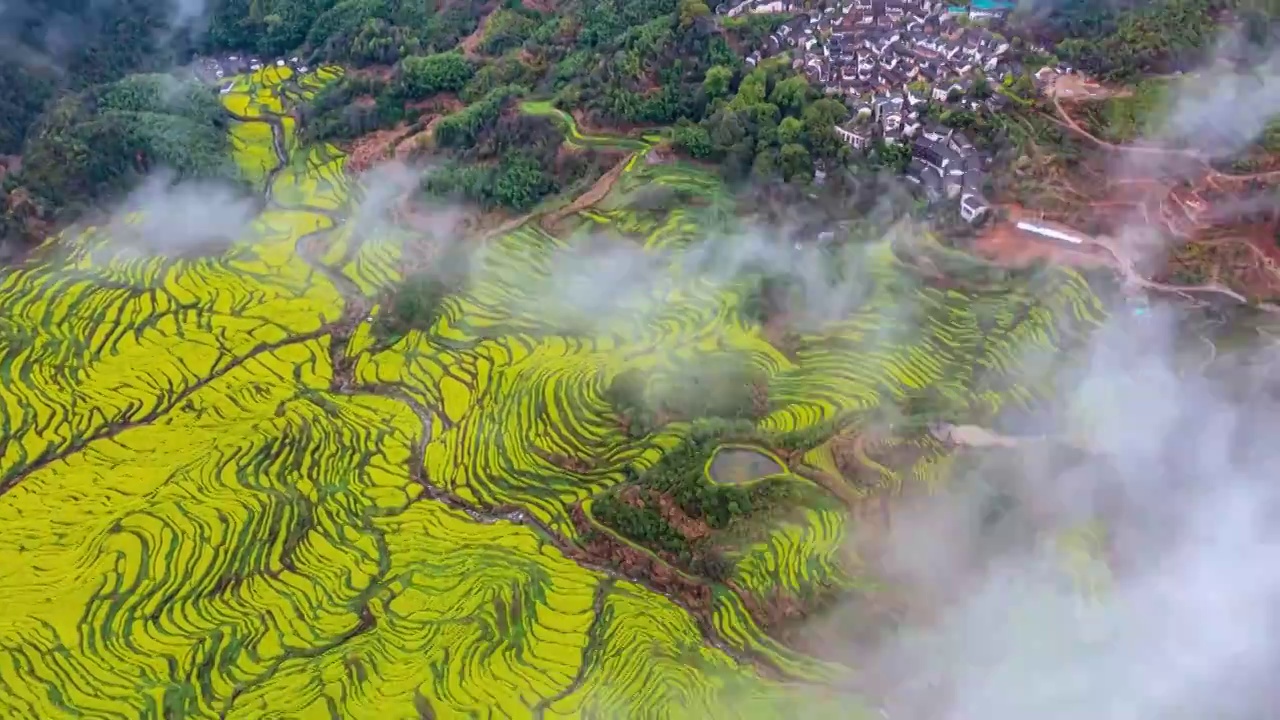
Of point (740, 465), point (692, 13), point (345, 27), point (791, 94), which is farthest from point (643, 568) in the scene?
point (345, 27)

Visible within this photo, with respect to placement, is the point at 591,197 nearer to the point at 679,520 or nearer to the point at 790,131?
the point at 790,131

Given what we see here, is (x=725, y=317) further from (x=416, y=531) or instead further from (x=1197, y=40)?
(x=1197, y=40)

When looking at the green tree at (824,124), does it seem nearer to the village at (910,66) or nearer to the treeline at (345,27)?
the village at (910,66)

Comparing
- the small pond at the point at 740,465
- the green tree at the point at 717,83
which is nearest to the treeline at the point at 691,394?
the small pond at the point at 740,465

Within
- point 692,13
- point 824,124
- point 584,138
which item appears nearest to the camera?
point 824,124

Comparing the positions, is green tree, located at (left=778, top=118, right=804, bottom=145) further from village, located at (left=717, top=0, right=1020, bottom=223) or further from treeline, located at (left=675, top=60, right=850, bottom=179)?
village, located at (left=717, top=0, right=1020, bottom=223)

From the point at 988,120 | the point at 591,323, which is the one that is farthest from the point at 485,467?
the point at 988,120
